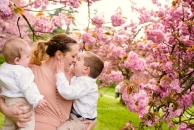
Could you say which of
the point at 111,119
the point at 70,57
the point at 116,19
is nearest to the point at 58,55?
the point at 70,57

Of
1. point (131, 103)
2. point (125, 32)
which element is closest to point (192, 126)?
point (131, 103)

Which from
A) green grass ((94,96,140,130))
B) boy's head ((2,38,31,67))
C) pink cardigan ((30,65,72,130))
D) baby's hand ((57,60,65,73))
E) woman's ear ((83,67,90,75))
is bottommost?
green grass ((94,96,140,130))

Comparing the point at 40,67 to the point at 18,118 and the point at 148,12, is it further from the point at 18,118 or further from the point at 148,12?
the point at 148,12

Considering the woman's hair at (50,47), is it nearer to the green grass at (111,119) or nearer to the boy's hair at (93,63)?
the boy's hair at (93,63)

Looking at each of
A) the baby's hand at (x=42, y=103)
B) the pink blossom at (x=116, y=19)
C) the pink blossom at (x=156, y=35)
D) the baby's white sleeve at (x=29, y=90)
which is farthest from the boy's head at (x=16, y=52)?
the pink blossom at (x=116, y=19)

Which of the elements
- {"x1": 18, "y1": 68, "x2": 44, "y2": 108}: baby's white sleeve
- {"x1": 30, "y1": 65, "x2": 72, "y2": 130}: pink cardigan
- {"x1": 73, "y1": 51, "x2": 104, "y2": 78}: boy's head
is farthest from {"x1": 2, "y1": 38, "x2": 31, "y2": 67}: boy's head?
{"x1": 73, "y1": 51, "x2": 104, "y2": 78}: boy's head

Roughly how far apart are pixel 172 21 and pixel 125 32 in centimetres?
752

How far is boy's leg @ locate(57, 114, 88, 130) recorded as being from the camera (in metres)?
2.40

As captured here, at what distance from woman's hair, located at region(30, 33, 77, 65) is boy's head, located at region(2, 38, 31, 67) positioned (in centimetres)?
30

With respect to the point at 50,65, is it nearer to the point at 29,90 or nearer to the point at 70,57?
the point at 70,57

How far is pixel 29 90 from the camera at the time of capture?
7.14 ft

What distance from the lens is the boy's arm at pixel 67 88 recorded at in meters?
2.30

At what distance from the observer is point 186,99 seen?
12.4ft

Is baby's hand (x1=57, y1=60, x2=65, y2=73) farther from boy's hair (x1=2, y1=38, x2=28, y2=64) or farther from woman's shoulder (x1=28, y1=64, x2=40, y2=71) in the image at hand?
boy's hair (x1=2, y1=38, x2=28, y2=64)
